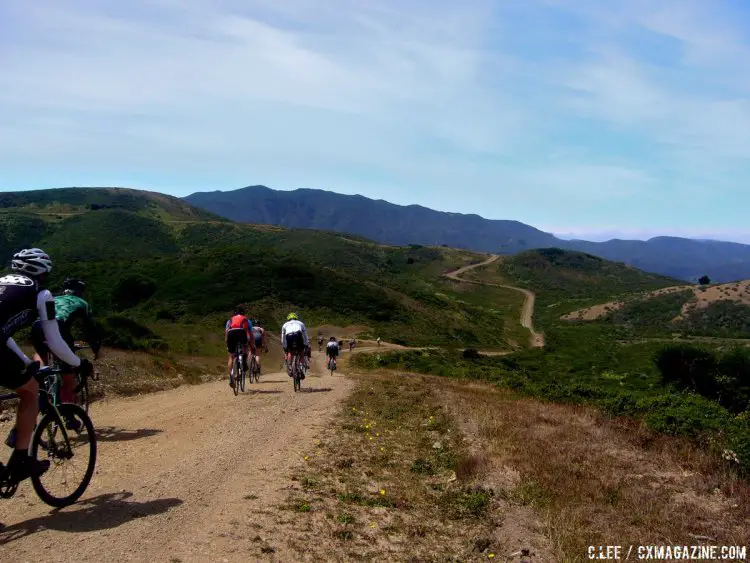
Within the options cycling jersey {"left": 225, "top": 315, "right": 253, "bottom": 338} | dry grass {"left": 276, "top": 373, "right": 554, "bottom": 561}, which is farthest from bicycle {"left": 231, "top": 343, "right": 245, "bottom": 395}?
dry grass {"left": 276, "top": 373, "right": 554, "bottom": 561}

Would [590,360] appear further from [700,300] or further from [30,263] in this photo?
[700,300]

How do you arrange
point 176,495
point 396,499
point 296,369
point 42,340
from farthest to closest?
1. point 296,369
2. point 396,499
3. point 42,340
4. point 176,495

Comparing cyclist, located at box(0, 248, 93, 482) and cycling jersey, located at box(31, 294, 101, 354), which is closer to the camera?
cyclist, located at box(0, 248, 93, 482)

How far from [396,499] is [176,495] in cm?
313

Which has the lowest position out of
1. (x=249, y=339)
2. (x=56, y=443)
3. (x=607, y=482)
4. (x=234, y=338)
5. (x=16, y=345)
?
(x=607, y=482)

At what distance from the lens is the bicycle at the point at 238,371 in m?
16.4

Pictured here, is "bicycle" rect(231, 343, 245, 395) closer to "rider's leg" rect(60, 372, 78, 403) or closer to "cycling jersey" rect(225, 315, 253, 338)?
"cycling jersey" rect(225, 315, 253, 338)

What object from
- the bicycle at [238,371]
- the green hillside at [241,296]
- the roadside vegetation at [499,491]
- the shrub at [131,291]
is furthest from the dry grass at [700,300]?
the roadside vegetation at [499,491]

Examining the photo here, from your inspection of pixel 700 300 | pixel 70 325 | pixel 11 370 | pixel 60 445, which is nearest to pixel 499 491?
pixel 60 445

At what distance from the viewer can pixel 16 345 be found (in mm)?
5574

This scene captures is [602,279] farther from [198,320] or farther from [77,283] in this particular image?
[77,283]

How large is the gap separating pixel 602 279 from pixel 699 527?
184 m

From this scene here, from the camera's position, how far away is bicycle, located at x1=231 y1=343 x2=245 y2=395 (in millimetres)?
16438

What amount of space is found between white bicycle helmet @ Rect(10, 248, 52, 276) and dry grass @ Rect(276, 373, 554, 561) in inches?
169
